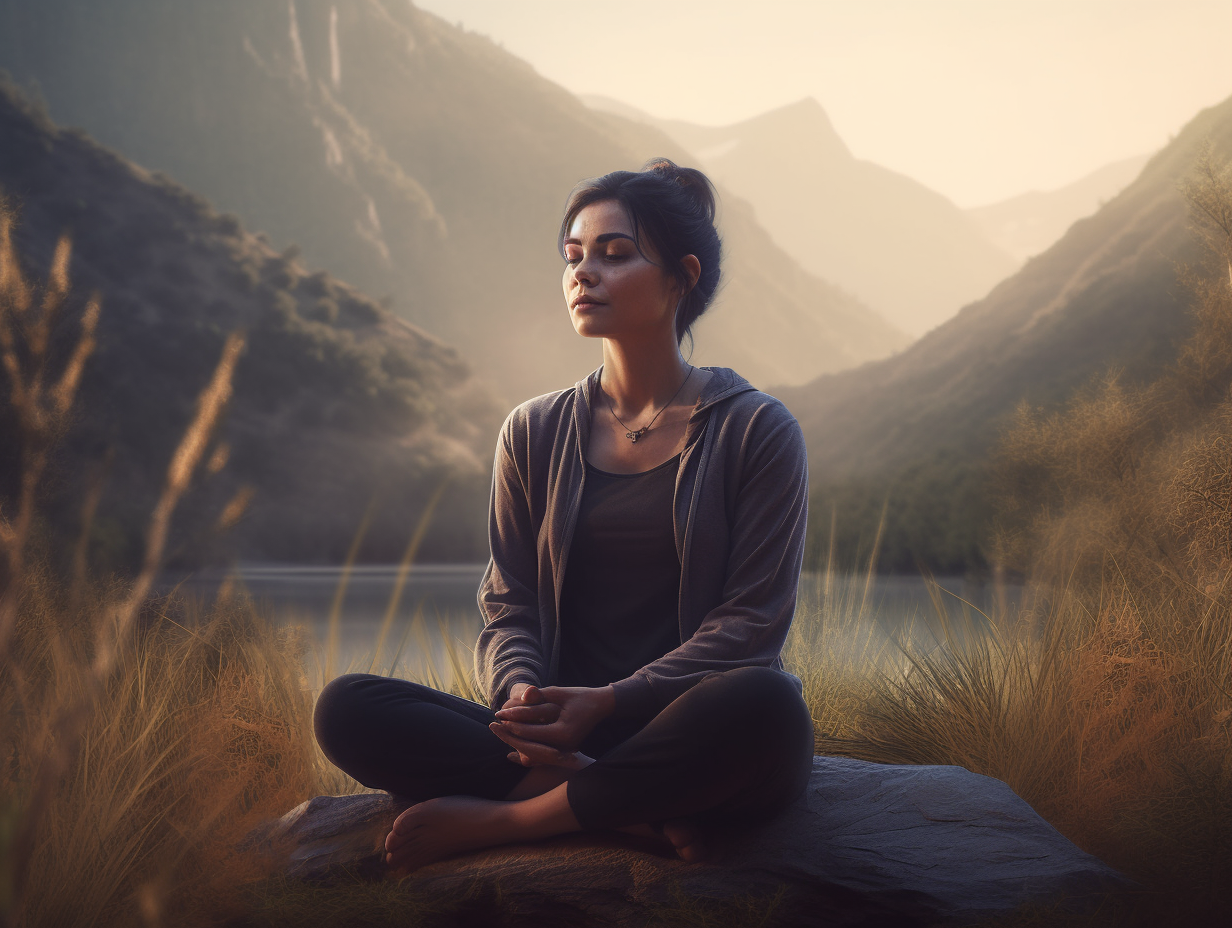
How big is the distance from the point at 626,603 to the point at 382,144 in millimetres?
50068

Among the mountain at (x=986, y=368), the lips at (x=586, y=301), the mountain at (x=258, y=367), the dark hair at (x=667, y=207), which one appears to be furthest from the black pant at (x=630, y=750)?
the mountain at (x=258, y=367)

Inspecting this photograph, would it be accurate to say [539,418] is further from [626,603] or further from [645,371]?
[626,603]

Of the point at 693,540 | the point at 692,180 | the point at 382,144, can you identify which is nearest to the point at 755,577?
the point at 693,540

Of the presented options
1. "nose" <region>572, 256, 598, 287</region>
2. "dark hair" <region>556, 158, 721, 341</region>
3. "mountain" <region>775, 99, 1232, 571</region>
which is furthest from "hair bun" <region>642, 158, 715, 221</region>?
"mountain" <region>775, 99, 1232, 571</region>

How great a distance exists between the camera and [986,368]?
20.1 metres

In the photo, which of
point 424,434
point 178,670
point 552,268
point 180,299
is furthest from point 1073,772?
point 552,268

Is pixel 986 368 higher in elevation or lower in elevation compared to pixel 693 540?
higher

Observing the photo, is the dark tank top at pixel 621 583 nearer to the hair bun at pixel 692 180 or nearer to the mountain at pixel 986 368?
the hair bun at pixel 692 180

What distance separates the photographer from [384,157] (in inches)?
1829

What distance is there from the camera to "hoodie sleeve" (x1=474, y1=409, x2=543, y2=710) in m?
1.76

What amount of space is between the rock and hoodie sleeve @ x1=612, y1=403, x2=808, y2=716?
0.29 meters

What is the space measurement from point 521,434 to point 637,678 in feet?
2.17

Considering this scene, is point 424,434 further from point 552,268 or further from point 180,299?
point 552,268

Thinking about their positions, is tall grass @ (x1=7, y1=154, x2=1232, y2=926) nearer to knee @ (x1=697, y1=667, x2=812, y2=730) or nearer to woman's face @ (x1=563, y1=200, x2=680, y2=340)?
knee @ (x1=697, y1=667, x2=812, y2=730)
